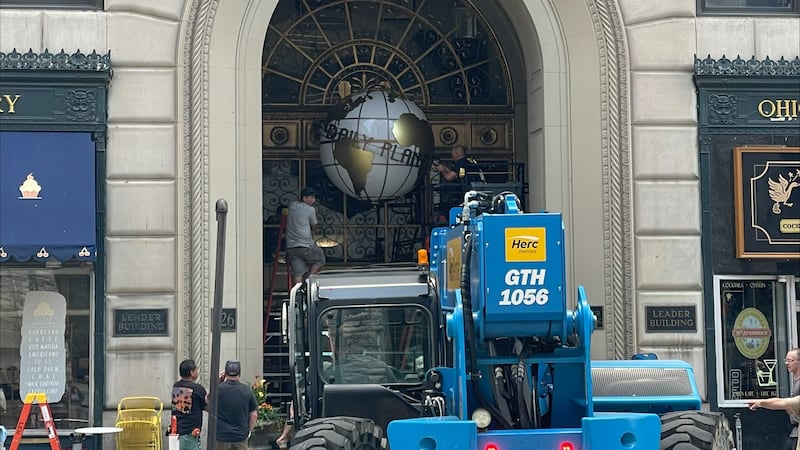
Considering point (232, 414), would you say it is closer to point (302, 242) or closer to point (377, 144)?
point (302, 242)

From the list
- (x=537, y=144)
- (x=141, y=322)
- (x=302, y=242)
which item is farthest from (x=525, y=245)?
(x=302, y=242)

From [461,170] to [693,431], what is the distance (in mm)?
10706

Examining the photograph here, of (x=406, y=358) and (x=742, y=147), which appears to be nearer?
(x=406, y=358)

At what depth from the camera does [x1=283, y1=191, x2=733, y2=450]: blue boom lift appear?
11.0 m

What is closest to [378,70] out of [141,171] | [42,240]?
[141,171]

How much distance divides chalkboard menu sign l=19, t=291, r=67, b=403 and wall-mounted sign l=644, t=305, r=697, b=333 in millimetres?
8230

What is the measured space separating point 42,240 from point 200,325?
95.2 inches

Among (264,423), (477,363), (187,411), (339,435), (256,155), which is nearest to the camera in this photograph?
(339,435)

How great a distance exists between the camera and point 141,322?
18828 millimetres

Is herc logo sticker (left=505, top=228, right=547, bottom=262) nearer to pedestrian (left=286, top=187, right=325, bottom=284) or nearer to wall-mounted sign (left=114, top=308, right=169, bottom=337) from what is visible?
wall-mounted sign (left=114, top=308, right=169, bottom=337)

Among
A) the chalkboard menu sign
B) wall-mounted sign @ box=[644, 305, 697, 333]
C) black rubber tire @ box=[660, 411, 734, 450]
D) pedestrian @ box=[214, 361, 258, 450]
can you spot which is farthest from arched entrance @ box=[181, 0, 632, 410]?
black rubber tire @ box=[660, 411, 734, 450]

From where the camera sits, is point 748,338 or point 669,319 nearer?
point 669,319

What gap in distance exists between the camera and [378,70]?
23.0m

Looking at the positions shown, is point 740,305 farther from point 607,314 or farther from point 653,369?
point 653,369
